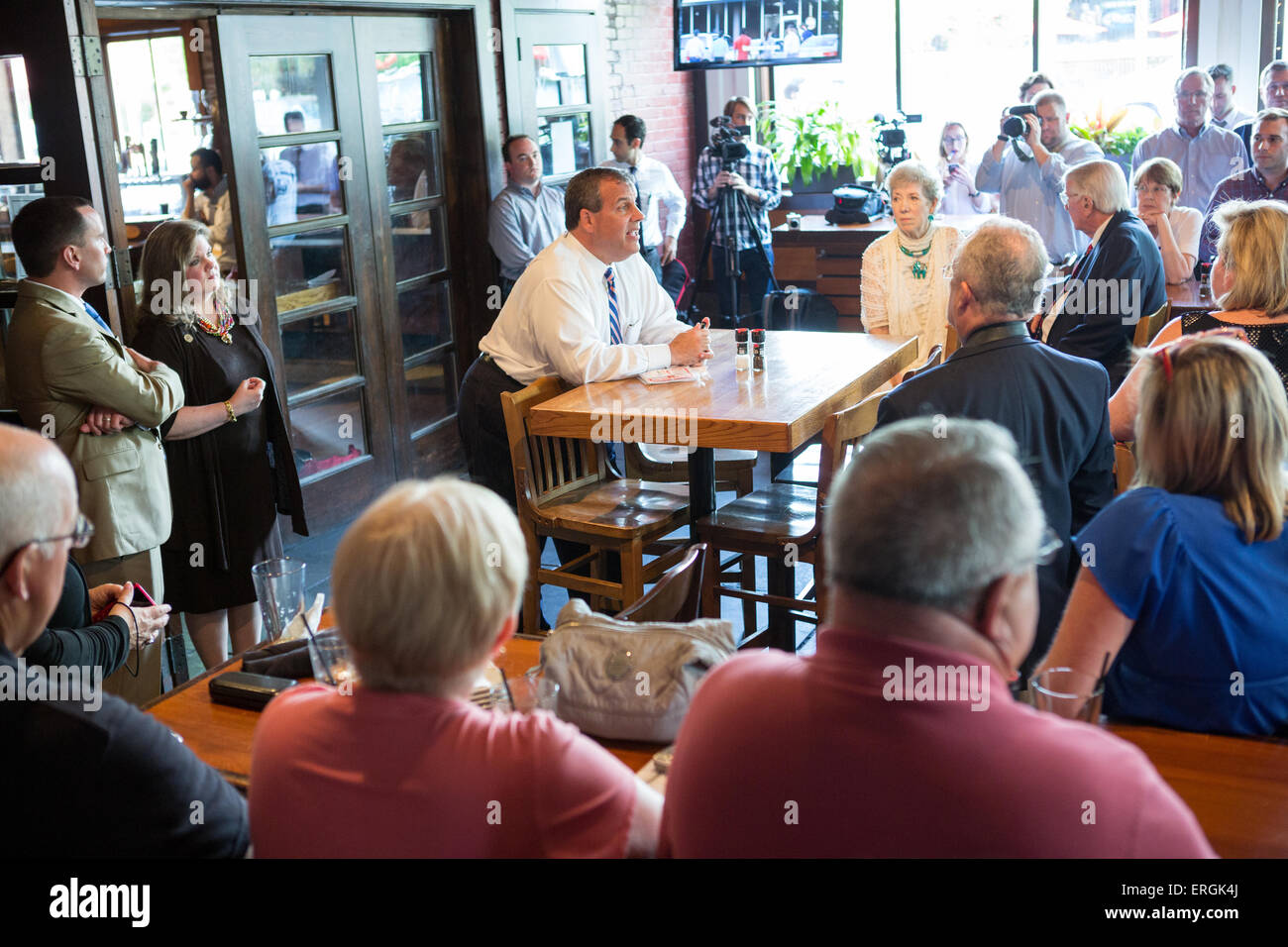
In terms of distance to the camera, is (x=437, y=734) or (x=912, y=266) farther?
(x=912, y=266)

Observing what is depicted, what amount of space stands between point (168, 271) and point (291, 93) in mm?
1886

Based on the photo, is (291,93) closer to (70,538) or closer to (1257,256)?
(1257,256)

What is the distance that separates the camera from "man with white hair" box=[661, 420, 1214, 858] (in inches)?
44.5

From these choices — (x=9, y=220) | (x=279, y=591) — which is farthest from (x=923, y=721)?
(x=9, y=220)

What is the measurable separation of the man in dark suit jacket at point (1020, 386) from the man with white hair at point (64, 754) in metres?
1.74

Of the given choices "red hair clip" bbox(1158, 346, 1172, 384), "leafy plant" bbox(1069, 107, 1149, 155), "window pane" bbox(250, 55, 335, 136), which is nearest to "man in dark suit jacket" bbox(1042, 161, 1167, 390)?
"red hair clip" bbox(1158, 346, 1172, 384)

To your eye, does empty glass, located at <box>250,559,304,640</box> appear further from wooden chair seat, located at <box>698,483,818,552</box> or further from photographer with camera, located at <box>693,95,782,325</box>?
photographer with camera, located at <box>693,95,782,325</box>

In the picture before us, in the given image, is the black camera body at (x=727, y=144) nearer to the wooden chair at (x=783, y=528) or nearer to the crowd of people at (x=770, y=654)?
the wooden chair at (x=783, y=528)

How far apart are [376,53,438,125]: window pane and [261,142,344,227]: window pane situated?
0.43 meters

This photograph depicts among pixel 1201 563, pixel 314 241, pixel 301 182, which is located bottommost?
pixel 1201 563

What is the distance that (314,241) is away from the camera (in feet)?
16.6

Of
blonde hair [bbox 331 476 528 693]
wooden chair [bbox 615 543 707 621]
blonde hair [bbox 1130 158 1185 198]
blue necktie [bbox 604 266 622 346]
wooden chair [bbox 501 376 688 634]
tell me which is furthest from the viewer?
blonde hair [bbox 1130 158 1185 198]
